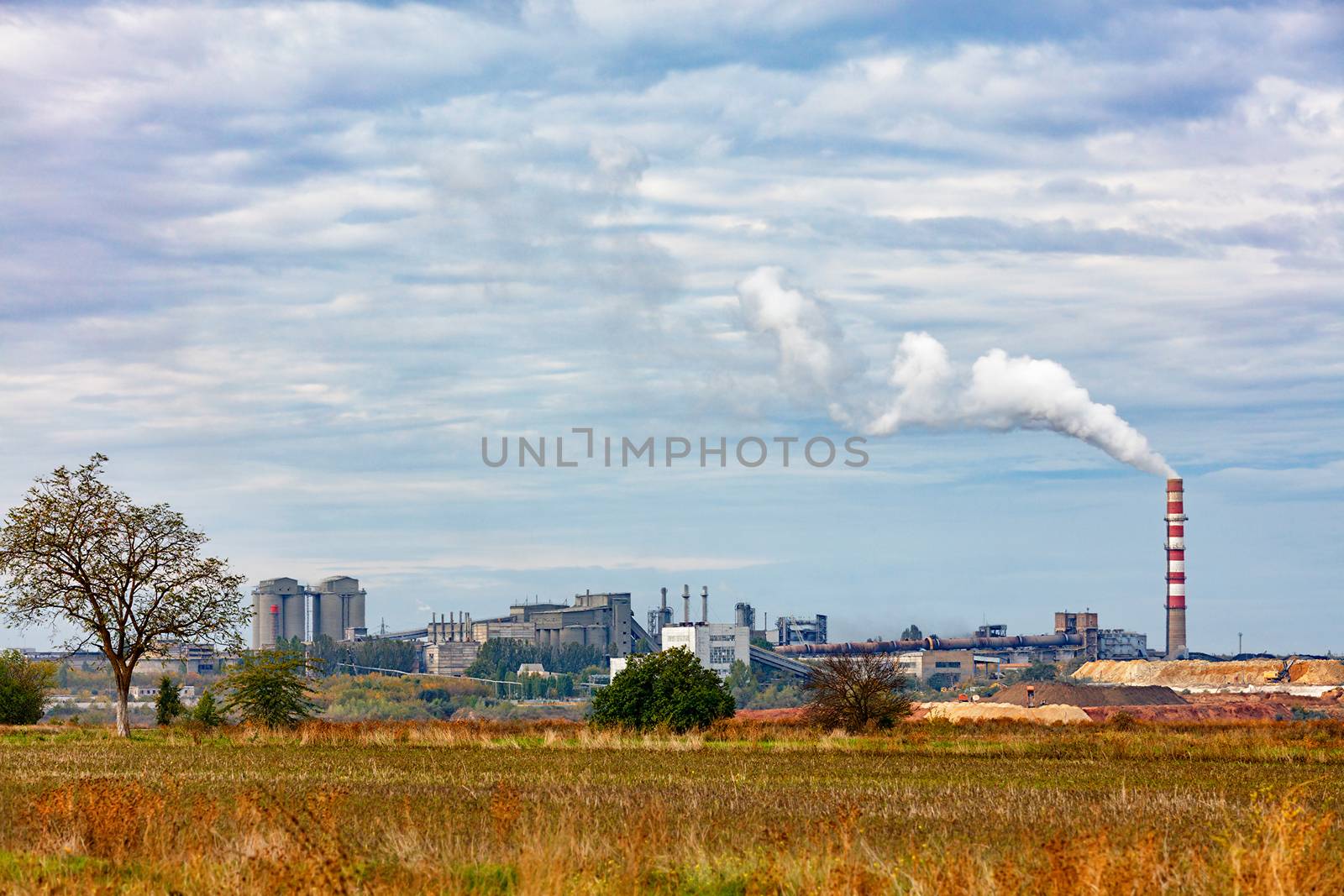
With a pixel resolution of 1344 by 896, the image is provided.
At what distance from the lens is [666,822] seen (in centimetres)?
1914

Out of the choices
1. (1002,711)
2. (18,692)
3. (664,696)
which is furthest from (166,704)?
(1002,711)

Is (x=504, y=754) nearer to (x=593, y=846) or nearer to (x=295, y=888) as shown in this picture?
(x=593, y=846)

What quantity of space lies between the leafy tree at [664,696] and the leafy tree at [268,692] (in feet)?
40.2

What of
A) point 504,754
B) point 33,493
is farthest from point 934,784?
point 33,493

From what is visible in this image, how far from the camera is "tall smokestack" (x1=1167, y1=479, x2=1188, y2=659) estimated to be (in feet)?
580

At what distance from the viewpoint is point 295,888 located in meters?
13.3

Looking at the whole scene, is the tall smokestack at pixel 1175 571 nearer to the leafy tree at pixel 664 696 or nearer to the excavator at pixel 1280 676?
the excavator at pixel 1280 676

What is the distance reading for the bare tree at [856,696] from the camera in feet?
179

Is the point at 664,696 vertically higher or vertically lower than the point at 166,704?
higher

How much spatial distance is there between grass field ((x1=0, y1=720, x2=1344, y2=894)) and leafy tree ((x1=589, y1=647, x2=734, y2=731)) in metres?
15.2

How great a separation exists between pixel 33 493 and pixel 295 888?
1768 inches

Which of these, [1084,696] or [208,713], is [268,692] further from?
[1084,696]

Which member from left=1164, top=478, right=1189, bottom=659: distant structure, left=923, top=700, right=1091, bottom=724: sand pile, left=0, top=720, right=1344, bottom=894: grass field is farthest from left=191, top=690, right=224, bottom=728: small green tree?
→ left=1164, top=478, right=1189, bottom=659: distant structure

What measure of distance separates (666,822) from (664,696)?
37711mm
